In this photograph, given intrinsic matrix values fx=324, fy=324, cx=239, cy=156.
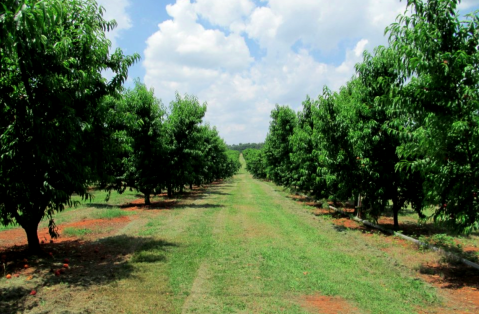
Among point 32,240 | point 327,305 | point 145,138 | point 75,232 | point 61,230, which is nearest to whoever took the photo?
point 327,305

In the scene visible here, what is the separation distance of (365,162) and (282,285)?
21.8ft

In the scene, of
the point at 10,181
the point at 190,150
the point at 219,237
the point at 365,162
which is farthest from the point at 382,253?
the point at 190,150

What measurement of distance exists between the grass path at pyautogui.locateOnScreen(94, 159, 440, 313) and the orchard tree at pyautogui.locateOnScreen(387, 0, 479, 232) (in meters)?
1.99

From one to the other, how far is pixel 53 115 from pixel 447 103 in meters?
8.04

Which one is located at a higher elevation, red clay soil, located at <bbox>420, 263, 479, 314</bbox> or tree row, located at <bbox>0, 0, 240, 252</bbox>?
tree row, located at <bbox>0, 0, 240, 252</bbox>

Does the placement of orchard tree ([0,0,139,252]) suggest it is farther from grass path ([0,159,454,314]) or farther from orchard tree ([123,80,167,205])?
orchard tree ([123,80,167,205])

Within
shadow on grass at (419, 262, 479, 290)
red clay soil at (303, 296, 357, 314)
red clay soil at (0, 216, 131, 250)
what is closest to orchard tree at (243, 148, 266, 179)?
red clay soil at (0, 216, 131, 250)

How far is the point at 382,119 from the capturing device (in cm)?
1148

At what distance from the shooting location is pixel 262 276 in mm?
6949

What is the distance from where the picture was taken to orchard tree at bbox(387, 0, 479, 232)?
612 centimetres

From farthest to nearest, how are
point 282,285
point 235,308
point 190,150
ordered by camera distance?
1. point 190,150
2. point 282,285
3. point 235,308

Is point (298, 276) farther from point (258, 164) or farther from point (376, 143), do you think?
point (258, 164)

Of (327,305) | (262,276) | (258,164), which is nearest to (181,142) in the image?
(262,276)

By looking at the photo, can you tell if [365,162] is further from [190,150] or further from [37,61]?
[190,150]
